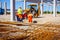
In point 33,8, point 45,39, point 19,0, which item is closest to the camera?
point 45,39

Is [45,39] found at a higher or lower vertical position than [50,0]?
lower

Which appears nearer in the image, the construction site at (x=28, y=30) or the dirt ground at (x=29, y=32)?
the dirt ground at (x=29, y=32)

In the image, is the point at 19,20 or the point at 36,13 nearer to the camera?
the point at 19,20

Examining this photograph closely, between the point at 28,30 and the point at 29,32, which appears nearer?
the point at 29,32

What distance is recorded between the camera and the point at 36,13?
3234 centimetres

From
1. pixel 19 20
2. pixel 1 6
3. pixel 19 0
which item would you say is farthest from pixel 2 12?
pixel 19 20

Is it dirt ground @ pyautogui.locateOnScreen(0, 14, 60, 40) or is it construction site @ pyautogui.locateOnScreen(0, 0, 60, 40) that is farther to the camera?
construction site @ pyautogui.locateOnScreen(0, 0, 60, 40)

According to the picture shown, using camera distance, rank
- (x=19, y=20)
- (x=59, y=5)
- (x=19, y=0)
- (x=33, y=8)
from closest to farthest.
A: 1. (x=19, y=20)
2. (x=33, y=8)
3. (x=19, y=0)
4. (x=59, y=5)

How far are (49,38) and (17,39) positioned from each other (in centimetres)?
125

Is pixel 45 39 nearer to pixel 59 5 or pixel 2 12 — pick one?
pixel 2 12

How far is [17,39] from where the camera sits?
24.8 feet

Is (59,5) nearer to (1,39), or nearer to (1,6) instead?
(1,6)

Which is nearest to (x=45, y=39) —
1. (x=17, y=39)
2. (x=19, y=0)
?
(x=17, y=39)

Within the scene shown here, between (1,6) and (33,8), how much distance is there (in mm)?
16079
